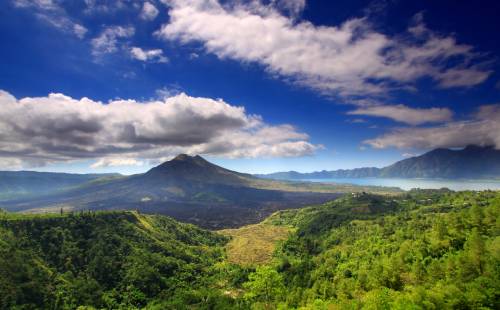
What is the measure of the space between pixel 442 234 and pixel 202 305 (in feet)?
492

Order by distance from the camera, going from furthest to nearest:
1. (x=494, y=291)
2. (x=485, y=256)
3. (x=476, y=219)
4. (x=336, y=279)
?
(x=336, y=279), (x=476, y=219), (x=485, y=256), (x=494, y=291)

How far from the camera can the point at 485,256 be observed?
110 metres

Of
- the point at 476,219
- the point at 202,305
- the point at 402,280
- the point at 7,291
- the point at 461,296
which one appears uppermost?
the point at 476,219

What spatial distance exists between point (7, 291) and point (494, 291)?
9096 inches

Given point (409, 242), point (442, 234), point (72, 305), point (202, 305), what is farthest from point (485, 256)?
point (72, 305)

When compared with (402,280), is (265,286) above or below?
below

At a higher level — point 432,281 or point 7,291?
point 432,281

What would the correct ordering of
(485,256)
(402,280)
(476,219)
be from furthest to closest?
(476,219) < (402,280) < (485,256)

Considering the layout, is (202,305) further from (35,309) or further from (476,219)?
(476,219)

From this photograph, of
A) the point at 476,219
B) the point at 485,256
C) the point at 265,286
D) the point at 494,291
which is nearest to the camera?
the point at 494,291

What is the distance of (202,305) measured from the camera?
198 metres

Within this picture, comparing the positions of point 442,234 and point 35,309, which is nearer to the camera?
point 442,234

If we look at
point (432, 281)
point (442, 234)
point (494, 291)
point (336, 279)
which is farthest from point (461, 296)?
point (336, 279)

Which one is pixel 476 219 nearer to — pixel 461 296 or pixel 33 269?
pixel 461 296
